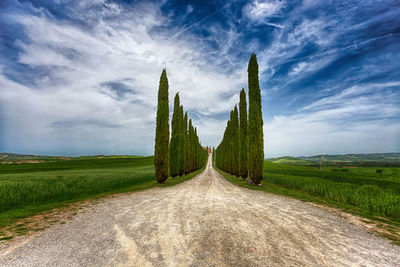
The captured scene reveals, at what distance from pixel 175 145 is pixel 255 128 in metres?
12.7

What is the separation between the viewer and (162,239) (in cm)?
448

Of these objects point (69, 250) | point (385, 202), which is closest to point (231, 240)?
point (69, 250)

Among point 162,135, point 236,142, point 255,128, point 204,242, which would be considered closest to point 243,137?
point 236,142

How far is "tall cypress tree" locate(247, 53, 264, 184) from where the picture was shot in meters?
16.7

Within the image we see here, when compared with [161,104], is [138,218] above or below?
below

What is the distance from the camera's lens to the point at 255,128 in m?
17.5

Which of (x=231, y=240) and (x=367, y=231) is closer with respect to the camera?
(x=231, y=240)

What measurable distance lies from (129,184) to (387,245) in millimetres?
17665

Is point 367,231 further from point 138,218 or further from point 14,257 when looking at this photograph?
point 14,257

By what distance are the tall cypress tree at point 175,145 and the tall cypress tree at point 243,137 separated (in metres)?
9.48

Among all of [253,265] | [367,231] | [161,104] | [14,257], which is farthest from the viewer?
[161,104]

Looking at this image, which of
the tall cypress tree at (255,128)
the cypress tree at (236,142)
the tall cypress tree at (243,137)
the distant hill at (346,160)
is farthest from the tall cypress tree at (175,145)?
the distant hill at (346,160)

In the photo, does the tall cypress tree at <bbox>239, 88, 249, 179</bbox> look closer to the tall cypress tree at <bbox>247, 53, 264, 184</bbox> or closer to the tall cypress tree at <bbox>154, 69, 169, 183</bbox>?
the tall cypress tree at <bbox>247, 53, 264, 184</bbox>

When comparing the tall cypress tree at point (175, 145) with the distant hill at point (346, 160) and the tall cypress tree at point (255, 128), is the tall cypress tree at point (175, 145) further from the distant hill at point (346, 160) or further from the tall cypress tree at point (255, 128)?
the distant hill at point (346, 160)
